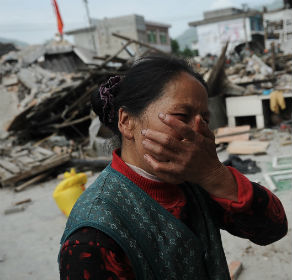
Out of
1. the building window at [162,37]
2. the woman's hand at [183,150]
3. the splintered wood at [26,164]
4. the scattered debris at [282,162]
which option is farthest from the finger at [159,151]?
the building window at [162,37]

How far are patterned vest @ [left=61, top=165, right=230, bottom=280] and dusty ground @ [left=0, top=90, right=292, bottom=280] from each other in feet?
7.34

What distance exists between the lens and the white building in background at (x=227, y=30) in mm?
30391

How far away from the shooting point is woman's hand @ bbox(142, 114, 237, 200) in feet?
3.14

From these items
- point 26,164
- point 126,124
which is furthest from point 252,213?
point 26,164

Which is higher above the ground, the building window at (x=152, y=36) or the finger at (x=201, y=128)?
the building window at (x=152, y=36)

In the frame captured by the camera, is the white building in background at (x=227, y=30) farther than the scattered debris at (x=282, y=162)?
Yes

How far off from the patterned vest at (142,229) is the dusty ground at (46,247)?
2.24 m

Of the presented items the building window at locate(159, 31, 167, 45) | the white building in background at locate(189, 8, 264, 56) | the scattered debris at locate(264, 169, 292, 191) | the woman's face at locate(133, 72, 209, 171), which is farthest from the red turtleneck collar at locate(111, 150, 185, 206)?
the building window at locate(159, 31, 167, 45)

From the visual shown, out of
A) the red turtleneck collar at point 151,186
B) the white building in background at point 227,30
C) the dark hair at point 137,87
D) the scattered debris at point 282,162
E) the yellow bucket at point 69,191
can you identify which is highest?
the white building in background at point 227,30

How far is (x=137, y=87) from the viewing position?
3.93 feet

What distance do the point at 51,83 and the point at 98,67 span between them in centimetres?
726

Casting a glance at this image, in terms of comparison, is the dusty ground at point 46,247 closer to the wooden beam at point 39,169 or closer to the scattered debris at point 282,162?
the scattered debris at point 282,162

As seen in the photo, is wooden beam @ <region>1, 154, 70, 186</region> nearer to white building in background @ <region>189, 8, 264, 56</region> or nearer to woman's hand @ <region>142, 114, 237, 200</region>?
woman's hand @ <region>142, 114, 237, 200</region>

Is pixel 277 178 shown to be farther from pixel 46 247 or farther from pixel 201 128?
pixel 201 128
